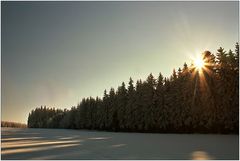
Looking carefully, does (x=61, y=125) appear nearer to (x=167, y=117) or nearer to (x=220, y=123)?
(x=167, y=117)

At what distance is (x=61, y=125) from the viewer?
4651 inches

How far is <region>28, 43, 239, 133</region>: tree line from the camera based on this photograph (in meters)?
41.3

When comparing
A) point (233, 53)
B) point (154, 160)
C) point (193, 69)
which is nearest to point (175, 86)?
point (193, 69)

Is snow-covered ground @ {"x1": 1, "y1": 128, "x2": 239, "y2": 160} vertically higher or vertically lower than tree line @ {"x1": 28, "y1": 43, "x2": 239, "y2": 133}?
lower

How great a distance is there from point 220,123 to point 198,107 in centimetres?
486

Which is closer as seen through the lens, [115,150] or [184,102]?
[115,150]

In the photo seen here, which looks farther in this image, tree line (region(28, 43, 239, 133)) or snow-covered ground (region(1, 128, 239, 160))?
tree line (region(28, 43, 239, 133))

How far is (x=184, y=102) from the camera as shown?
4816cm

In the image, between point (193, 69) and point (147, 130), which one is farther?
point (147, 130)

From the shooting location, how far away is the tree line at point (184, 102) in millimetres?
41312

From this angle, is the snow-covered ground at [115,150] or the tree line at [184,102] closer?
the snow-covered ground at [115,150]

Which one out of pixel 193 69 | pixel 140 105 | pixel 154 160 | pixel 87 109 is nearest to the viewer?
pixel 154 160

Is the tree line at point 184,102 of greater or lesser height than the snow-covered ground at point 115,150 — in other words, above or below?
above

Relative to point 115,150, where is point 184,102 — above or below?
above
